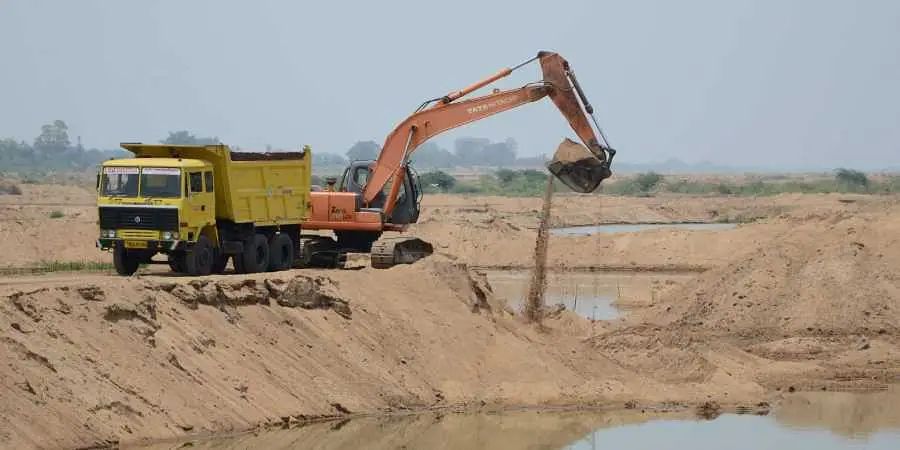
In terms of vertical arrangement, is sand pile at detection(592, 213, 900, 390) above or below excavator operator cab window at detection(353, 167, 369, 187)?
below

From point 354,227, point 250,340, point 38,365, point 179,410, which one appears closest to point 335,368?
point 250,340

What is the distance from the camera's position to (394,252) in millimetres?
31797

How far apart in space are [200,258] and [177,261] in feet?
2.26

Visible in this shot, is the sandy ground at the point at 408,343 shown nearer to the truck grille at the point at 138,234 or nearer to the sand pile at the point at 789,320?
the sand pile at the point at 789,320

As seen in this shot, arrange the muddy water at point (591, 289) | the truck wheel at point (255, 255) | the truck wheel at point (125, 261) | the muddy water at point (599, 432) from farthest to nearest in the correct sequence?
the muddy water at point (591, 289)
the truck wheel at point (255, 255)
the truck wheel at point (125, 261)
the muddy water at point (599, 432)

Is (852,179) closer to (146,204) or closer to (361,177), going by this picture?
(361,177)

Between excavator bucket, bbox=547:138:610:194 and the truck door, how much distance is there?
707 centimetres

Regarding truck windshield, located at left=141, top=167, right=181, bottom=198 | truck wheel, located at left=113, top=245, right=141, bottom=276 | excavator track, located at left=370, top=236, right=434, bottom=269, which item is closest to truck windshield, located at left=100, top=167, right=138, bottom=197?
truck windshield, located at left=141, top=167, right=181, bottom=198

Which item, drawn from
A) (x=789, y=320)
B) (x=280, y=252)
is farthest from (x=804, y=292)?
(x=280, y=252)

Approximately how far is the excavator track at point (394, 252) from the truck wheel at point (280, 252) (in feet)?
5.58

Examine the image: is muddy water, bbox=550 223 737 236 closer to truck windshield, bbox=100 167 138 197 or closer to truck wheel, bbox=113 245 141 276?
truck wheel, bbox=113 245 141 276

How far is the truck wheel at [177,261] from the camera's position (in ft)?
93.2

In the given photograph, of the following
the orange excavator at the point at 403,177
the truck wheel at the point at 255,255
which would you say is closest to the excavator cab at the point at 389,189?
the orange excavator at the point at 403,177

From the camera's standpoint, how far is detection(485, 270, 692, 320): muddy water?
133ft
